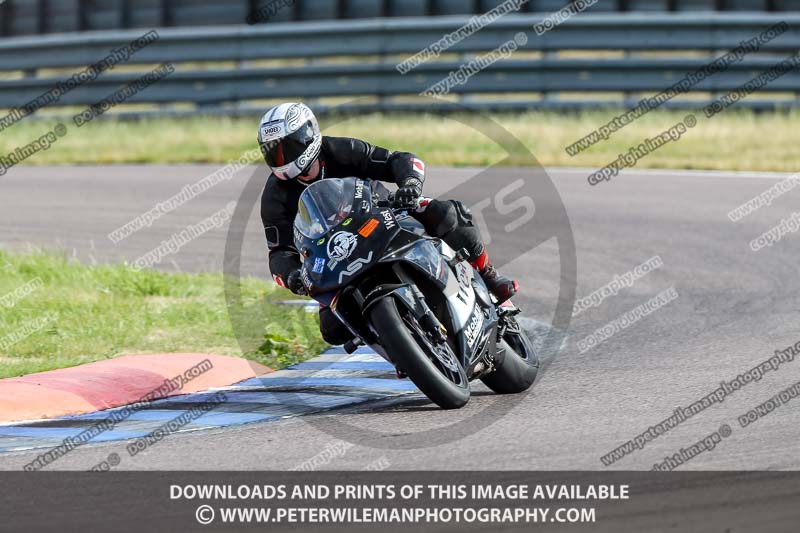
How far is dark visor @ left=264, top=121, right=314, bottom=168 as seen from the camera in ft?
21.1

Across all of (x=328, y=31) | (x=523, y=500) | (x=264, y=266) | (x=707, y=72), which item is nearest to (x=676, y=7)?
(x=707, y=72)

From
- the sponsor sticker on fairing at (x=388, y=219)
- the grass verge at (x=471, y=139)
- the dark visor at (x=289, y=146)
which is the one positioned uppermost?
the dark visor at (x=289, y=146)

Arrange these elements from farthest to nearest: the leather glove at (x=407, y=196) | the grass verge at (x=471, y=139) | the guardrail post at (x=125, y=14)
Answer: the guardrail post at (x=125, y=14), the grass verge at (x=471, y=139), the leather glove at (x=407, y=196)

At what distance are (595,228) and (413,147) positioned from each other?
5.37 metres

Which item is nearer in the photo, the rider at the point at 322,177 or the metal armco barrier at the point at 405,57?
the rider at the point at 322,177

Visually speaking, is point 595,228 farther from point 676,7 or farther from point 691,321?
point 676,7

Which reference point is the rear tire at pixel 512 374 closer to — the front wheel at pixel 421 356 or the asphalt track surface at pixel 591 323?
the asphalt track surface at pixel 591 323

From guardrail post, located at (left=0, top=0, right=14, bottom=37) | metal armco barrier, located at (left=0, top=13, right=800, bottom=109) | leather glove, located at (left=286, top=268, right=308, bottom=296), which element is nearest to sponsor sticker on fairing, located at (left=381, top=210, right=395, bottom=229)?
leather glove, located at (left=286, top=268, right=308, bottom=296)

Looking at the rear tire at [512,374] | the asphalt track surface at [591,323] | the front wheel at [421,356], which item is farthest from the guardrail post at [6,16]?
the front wheel at [421,356]

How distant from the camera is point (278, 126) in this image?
6.39 meters

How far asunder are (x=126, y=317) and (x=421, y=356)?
364 centimetres

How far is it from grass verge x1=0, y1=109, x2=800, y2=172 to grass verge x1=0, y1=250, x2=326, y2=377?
20.9 ft

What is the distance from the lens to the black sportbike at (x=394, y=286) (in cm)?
582

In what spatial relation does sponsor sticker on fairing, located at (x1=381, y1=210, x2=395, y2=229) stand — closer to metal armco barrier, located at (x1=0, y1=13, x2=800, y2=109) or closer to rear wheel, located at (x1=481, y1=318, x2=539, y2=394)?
rear wheel, located at (x1=481, y1=318, x2=539, y2=394)
